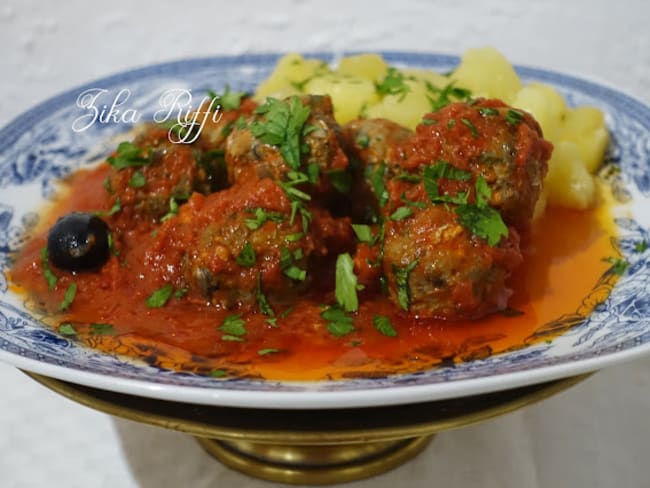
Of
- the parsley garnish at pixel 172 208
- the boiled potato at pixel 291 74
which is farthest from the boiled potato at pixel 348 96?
the parsley garnish at pixel 172 208

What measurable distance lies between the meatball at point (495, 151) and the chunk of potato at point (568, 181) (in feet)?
2.67

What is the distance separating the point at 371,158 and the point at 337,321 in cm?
74

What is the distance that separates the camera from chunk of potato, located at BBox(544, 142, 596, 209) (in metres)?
3.68

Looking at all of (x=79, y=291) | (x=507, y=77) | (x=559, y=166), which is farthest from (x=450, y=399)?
(x=507, y=77)

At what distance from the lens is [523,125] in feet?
9.29

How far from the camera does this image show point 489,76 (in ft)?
13.2

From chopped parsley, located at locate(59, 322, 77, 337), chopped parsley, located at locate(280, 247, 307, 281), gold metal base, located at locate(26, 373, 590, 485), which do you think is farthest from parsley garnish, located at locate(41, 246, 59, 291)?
chopped parsley, located at locate(280, 247, 307, 281)

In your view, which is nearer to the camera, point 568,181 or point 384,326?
point 384,326

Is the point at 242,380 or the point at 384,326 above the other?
the point at 384,326

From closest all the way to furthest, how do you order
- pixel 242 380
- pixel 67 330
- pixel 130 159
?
pixel 242 380
pixel 67 330
pixel 130 159

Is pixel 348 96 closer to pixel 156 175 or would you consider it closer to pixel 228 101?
pixel 228 101

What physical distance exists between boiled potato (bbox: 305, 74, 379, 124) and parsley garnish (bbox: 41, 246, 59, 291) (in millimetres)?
1515

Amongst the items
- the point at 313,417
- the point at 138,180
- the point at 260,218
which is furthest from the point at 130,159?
the point at 313,417

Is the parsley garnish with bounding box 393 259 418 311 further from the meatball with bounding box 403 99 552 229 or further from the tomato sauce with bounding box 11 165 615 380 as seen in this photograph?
the meatball with bounding box 403 99 552 229
